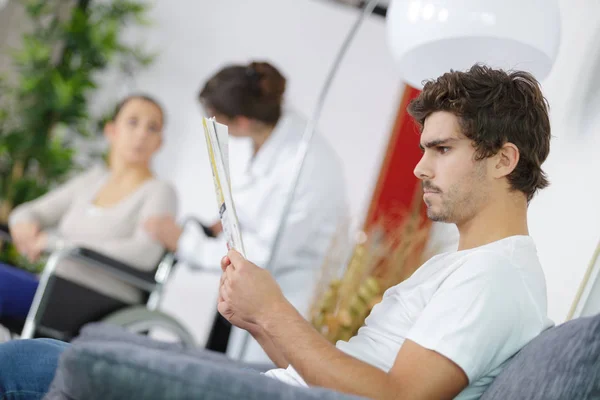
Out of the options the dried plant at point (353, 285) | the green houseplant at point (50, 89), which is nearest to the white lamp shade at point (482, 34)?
the dried plant at point (353, 285)

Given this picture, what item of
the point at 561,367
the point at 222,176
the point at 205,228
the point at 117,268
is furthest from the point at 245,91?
the point at 561,367

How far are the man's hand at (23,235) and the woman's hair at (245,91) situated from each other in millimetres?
830

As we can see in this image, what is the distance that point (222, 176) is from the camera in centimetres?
109

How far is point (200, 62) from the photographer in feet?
15.7

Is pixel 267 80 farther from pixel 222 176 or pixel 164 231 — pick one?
pixel 222 176

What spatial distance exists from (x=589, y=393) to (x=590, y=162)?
1.67 feet

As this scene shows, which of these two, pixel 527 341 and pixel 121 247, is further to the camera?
pixel 121 247

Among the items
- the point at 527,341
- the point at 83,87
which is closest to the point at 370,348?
the point at 527,341

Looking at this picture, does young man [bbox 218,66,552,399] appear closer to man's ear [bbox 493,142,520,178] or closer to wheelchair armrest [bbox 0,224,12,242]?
man's ear [bbox 493,142,520,178]

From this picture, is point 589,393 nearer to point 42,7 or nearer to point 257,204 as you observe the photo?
point 257,204

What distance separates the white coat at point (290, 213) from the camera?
8.85 ft

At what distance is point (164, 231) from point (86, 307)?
1.22 feet

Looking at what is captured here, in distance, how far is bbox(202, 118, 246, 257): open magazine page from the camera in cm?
Answer: 109

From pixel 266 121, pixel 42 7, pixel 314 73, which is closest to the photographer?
pixel 266 121
